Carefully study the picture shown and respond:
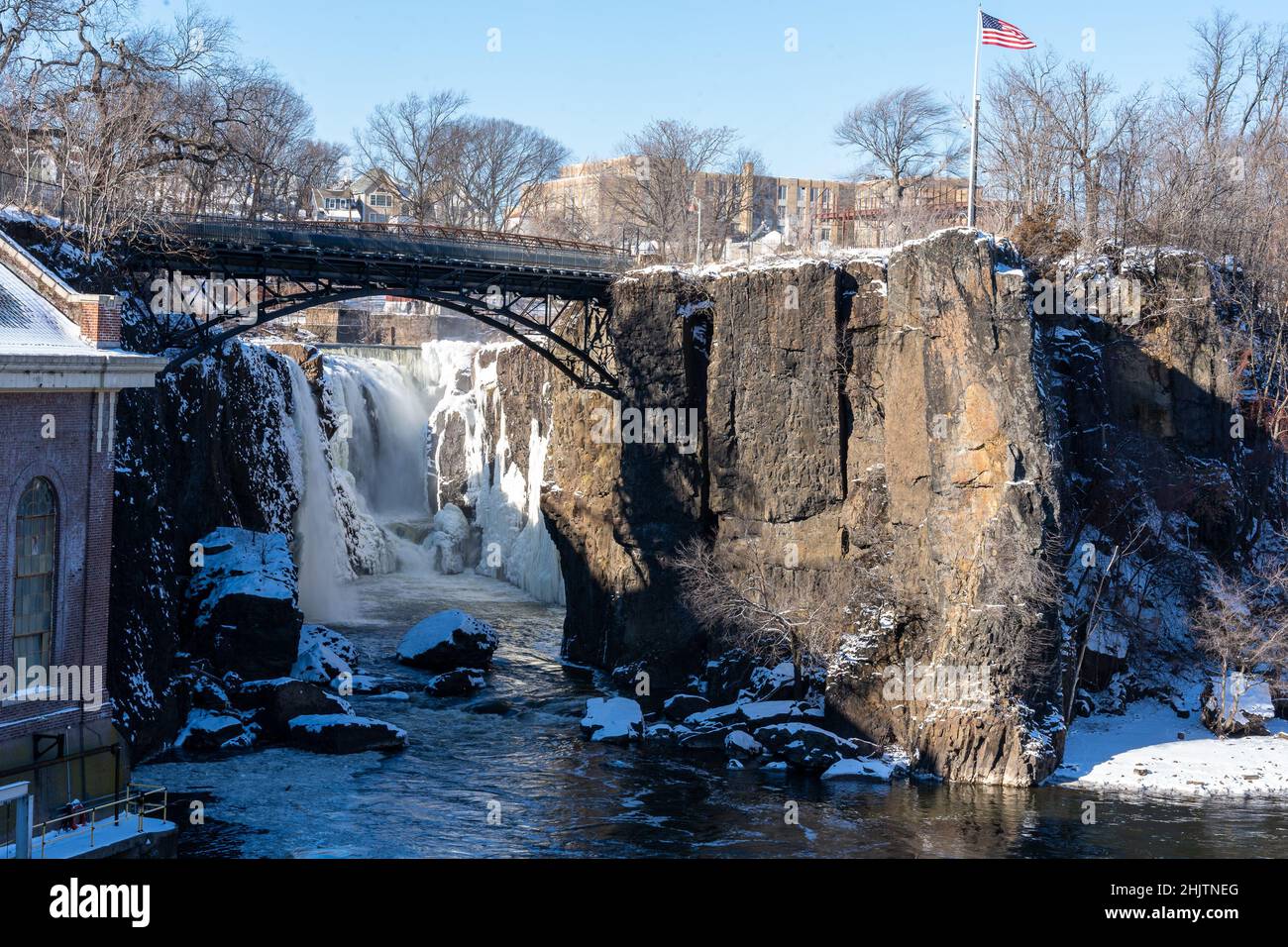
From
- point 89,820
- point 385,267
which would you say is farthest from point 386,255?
point 89,820

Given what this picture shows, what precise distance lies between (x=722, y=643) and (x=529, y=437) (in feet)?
65.1

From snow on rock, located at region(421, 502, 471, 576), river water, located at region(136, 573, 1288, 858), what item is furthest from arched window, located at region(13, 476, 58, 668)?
snow on rock, located at region(421, 502, 471, 576)

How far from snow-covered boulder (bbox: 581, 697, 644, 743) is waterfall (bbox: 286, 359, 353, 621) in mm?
14135

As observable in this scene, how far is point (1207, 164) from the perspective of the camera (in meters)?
43.2

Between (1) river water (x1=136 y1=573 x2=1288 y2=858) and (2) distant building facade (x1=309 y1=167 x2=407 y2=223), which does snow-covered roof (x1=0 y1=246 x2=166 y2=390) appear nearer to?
(1) river water (x1=136 y1=573 x2=1288 y2=858)

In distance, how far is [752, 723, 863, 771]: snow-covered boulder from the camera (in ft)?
93.6

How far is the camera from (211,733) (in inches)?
1107

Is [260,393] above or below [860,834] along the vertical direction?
above

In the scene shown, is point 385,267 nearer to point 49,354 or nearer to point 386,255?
point 386,255

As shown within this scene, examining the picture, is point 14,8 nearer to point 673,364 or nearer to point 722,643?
point 673,364

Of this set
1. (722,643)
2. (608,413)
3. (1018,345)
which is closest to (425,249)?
(608,413)

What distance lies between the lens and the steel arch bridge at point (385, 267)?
3191 cm

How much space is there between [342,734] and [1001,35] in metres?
22.8
